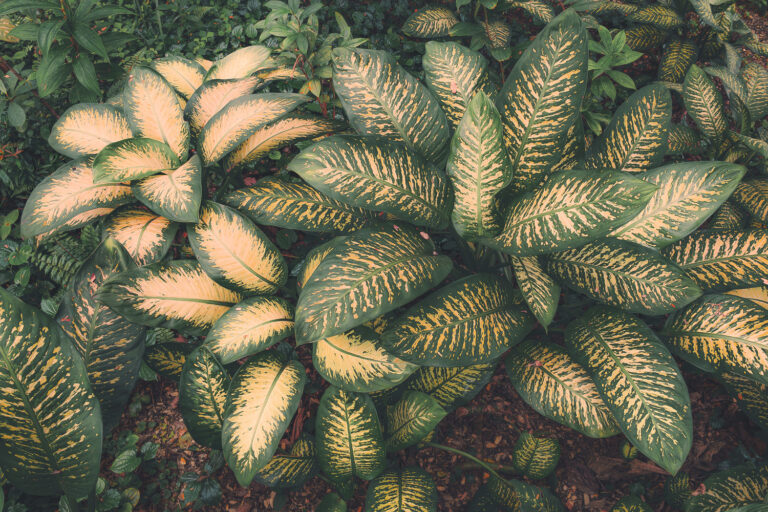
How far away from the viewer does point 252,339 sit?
1.42 meters

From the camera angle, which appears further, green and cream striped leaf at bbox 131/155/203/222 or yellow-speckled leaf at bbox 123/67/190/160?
yellow-speckled leaf at bbox 123/67/190/160

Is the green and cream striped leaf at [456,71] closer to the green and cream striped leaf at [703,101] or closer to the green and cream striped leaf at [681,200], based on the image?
the green and cream striped leaf at [681,200]

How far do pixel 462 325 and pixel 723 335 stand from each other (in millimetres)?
825

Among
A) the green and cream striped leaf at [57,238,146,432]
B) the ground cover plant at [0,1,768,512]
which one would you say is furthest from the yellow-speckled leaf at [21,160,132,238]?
the green and cream striped leaf at [57,238,146,432]

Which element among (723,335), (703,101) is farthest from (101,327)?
(703,101)

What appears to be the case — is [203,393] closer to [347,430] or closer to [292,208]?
[347,430]

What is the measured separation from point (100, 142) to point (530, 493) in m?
2.01

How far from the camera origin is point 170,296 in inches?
→ 56.3

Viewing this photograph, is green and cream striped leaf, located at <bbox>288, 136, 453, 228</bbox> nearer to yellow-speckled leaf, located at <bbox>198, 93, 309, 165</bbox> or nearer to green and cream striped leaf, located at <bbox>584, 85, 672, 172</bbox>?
yellow-speckled leaf, located at <bbox>198, 93, 309, 165</bbox>

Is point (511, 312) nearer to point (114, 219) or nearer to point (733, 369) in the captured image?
point (733, 369)

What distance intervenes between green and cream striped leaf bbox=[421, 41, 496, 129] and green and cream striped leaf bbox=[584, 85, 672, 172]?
49 centimetres

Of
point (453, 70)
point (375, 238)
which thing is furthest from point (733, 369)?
point (453, 70)

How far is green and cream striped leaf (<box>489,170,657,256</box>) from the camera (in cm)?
114

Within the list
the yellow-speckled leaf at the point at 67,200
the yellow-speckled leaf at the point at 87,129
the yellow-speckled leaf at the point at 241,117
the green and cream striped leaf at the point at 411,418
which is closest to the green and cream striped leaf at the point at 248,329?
the green and cream striped leaf at the point at 411,418
